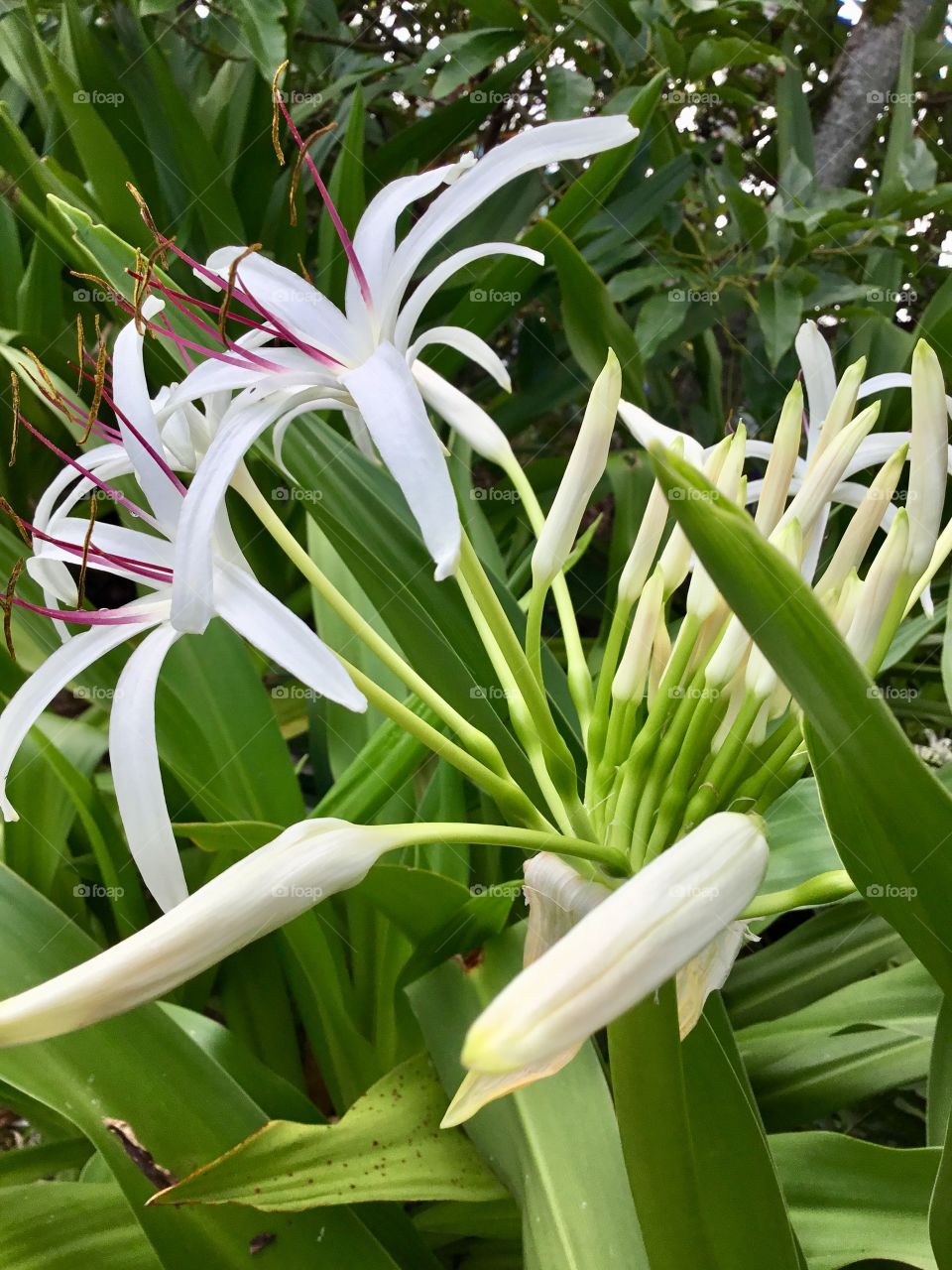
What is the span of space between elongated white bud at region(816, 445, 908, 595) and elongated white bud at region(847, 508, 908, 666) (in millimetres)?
13

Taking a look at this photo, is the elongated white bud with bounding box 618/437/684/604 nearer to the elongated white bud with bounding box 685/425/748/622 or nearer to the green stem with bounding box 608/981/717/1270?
the elongated white bud with bounding box 685/425/748/622

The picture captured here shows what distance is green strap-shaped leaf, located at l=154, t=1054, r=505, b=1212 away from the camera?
0.45m

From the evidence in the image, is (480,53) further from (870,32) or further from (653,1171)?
(653,1171)

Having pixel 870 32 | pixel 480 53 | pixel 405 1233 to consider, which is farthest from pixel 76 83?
pixel 405 1233

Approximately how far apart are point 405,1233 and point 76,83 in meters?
1.11

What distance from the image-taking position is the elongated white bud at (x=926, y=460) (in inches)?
15.5

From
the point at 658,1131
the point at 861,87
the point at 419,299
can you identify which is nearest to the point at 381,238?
the point at 419,299

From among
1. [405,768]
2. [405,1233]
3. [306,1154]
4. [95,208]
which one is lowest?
[405,1233]

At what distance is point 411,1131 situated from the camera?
1.76 ft

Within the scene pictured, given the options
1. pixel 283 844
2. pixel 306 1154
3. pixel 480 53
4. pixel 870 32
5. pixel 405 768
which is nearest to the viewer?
pixel 283 844

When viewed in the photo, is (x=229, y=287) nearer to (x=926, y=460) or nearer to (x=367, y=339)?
(x=367, y=339)

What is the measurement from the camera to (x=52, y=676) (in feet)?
1.29

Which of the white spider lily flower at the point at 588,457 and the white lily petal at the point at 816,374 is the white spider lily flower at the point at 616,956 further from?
the white lily petal at the point at 816,374

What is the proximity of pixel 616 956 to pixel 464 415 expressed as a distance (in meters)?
0.33
